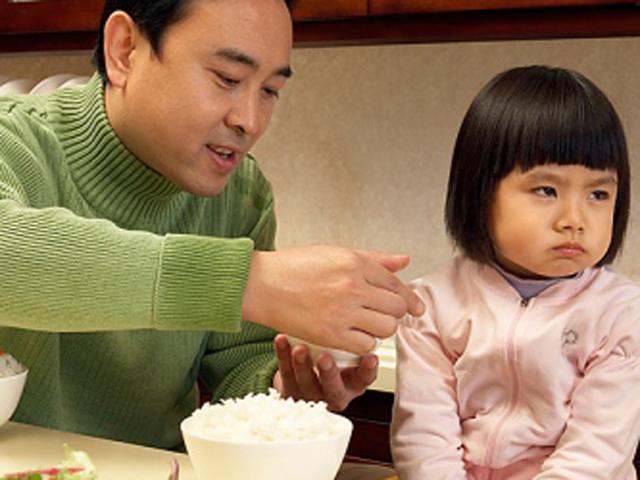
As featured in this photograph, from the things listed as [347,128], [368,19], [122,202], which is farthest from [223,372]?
[347,128]

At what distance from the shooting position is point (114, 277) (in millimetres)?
1149

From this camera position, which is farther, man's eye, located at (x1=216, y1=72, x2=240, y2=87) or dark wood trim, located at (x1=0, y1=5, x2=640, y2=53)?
dark wood trim, located at (x1=0, y1=5, x2=640, y2=53)

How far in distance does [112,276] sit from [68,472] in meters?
0.22

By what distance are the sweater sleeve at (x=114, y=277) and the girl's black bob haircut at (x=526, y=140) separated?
1.26 feet

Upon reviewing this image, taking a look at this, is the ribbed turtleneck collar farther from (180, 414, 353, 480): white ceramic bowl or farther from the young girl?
(180, 414, 353, 480): white ceramic bowl

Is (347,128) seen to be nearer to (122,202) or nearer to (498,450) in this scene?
(122,202)

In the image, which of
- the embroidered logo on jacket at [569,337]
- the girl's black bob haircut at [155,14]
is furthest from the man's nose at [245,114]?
the embroidered logo on jacket at [569,337]

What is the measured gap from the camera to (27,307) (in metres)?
1.19

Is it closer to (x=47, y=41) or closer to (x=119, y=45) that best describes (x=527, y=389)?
(x=119, y=45)

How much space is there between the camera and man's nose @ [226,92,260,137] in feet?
5.13

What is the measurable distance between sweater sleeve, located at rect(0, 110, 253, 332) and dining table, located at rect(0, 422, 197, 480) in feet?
0.52

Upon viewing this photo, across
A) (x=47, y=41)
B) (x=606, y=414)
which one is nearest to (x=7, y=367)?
(x=606, y=414)

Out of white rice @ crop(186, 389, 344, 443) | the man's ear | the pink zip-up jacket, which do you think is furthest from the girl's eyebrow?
the man's ear

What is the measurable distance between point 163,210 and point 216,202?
0.15m
